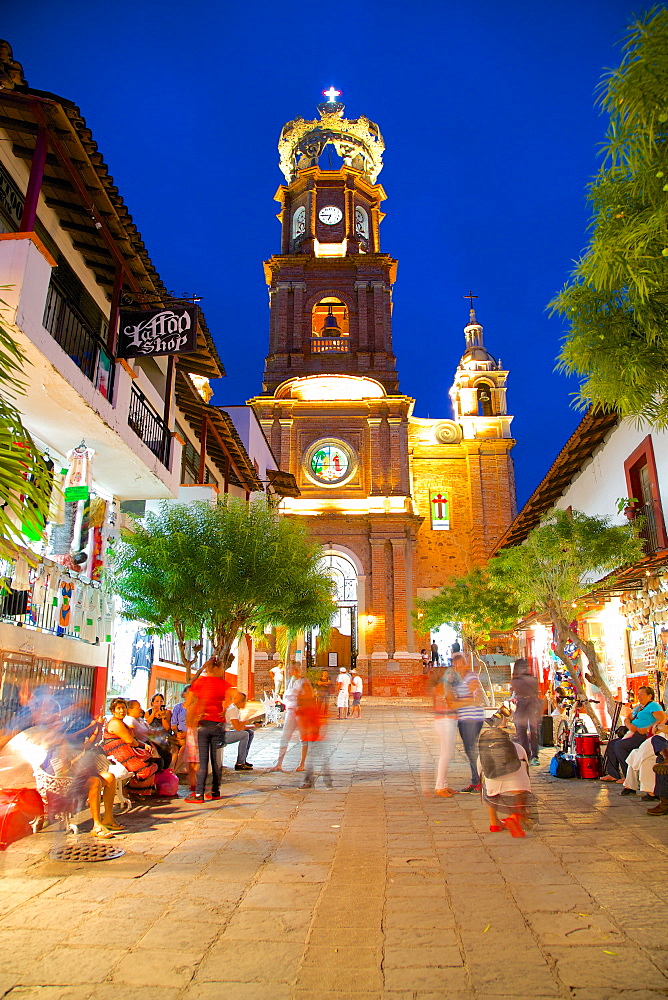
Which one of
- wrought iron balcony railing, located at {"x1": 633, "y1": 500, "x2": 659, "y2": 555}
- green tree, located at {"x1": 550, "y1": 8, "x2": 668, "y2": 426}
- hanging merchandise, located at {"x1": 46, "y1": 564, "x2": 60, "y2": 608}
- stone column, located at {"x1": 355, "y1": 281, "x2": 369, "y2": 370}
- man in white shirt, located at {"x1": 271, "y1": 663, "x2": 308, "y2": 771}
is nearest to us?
green tree, located at {"x1": 550, "y1": 8, "x2": 668, "y2": 426}

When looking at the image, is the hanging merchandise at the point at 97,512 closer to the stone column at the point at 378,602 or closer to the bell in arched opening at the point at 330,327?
the stone column at the point at 378,602

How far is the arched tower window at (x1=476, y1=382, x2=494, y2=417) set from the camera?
138 feet

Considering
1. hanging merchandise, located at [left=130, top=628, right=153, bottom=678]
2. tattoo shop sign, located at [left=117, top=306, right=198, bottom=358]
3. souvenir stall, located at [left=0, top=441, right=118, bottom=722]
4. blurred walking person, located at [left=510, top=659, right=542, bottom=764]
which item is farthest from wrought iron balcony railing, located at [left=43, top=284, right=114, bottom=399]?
blurred walking person, located at [left=510, top=659, right=542, bottom=764]

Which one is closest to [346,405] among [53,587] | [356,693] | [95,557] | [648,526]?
[356,693]

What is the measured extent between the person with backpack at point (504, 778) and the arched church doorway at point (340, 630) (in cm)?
2698

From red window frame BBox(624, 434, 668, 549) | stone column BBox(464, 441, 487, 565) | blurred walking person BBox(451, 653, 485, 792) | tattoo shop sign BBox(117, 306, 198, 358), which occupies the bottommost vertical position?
blurred walking person BBox(451, 653, 485, 792)

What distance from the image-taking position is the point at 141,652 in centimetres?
1501

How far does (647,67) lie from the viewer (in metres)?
4.83

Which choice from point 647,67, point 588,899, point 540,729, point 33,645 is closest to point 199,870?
point 588,899

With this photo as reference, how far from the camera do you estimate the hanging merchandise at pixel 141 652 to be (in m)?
14.7

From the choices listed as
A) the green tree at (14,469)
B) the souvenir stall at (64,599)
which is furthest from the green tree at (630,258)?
the souvenir stall at (64,599)

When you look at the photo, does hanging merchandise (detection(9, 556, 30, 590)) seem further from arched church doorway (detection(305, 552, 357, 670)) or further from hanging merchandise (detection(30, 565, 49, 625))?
arched church doorway (detection(305, 552, 357, 670))

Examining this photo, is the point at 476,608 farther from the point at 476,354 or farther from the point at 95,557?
the point at 476,354

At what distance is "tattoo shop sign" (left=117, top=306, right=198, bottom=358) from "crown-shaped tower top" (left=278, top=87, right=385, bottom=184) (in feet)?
111
